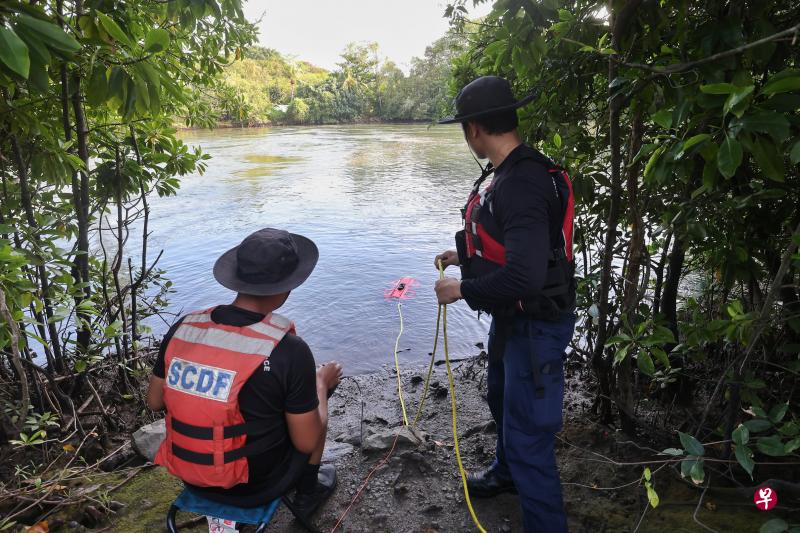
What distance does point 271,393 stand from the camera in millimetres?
1979

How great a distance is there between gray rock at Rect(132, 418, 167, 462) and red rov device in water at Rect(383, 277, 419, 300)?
12.8 ft

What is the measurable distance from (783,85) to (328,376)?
2.21 m

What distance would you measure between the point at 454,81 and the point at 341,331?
10.2 feet

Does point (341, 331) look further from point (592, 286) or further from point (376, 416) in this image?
point (592, 286)

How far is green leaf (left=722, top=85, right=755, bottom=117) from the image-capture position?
4.48 feet

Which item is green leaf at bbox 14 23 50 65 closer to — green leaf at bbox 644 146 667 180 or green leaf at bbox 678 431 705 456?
green leaf at bbox 644 146 667 180

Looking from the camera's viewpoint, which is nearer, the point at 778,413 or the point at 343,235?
the point at 778,413

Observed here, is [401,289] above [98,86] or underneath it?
underneath

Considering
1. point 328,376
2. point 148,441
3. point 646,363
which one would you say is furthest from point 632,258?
point 148,441

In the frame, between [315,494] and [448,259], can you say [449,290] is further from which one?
[315,494]

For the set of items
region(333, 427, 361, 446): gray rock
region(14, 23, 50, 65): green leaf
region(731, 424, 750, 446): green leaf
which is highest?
region(14, 23, 50, 65): green leaf

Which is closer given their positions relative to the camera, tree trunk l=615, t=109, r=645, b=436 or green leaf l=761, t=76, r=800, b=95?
green leaf l=761, t=76, r=800, b=95

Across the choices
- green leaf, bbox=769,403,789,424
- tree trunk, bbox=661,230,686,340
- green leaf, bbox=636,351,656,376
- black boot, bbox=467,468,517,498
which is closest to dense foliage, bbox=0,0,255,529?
black boot, bbox=467,468,517,498

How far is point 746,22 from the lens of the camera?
2070 mm
